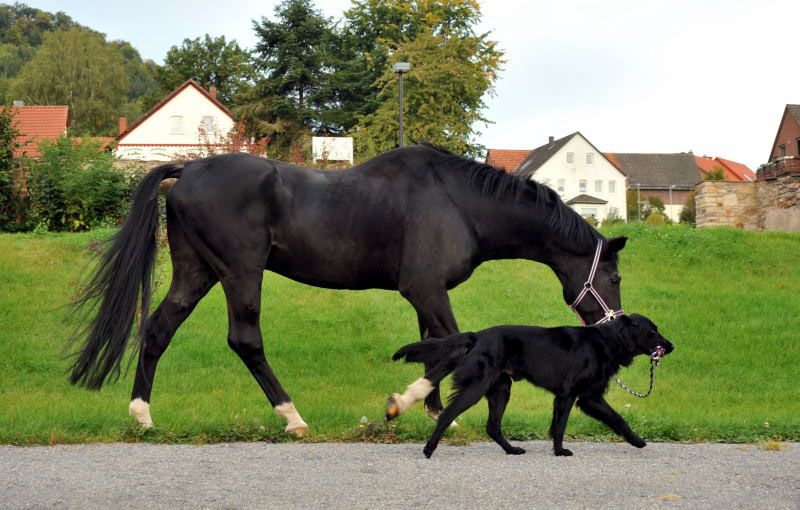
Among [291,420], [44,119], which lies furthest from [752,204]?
[44,119]

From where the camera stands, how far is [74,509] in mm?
3391

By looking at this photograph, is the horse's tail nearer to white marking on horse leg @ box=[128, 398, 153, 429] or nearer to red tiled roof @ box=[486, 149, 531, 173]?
white marking on horse leg @ box=[128, 398, 153, 429]

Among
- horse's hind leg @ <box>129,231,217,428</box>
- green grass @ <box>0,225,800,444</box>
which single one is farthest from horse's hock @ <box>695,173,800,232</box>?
horse's hind leg @ <box>129,231,217,428</box>

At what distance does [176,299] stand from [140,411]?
85 centimetres

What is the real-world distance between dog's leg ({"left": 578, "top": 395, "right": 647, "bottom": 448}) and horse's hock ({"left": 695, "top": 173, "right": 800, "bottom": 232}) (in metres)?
22.8

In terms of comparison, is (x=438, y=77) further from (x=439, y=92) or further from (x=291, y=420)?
(x=291, y=420)

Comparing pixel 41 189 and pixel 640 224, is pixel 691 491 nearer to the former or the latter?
pixel 640 224

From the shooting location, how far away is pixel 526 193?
6.12 metres

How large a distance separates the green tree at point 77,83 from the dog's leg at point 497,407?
61.0 m

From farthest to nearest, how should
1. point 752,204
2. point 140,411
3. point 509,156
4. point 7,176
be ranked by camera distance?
point 509,156, point 752,204, point 7,176, point 140,411

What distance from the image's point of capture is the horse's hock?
2605 centimetres

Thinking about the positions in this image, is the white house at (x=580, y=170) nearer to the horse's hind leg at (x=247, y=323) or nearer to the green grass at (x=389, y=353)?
the green grass at (x=389, y=353)

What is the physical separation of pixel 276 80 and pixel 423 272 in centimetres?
4482

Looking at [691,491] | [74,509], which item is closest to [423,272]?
[691,491]
